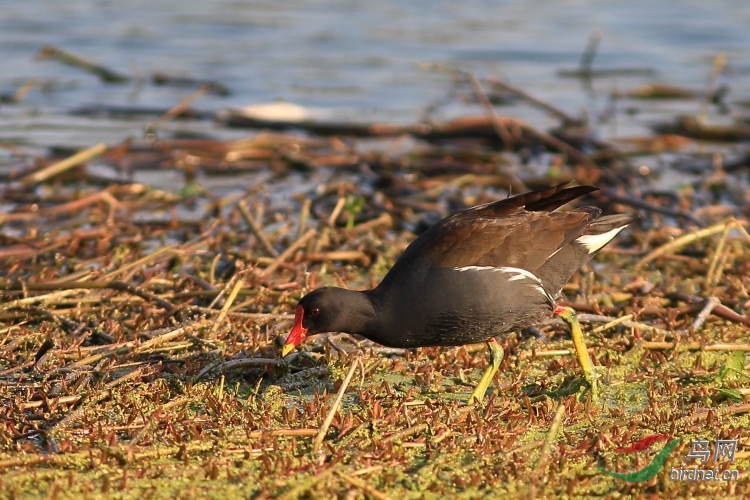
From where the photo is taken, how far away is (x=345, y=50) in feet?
43.2

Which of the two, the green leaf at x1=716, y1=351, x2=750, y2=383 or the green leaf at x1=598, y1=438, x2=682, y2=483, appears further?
the green leaf at x1=716, y1=351, x2=750, y2=383

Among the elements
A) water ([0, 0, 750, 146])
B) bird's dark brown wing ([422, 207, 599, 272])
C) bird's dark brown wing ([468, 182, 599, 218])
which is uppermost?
bird's dark brown wing ([468, 182, 599, 218])

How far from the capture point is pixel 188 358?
13.6 ft

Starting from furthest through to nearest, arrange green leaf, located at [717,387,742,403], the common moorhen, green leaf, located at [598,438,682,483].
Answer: the common moorhen, green leaf, located at [717,387,742,403], green leaf, located at [598,438,682,483]

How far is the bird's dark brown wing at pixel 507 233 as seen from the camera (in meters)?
4.04

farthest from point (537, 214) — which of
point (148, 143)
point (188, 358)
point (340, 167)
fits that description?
point (148, 143)

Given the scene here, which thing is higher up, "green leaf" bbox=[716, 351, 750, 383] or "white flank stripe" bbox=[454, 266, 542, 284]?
"white flank stripe" bbox=[454, 266, 542, 284]

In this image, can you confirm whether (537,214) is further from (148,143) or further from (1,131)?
(1,131)

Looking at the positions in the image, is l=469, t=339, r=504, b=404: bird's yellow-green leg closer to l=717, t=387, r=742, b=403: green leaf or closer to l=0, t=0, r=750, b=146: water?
l=717, t=387, r=742, b=403: green leaf

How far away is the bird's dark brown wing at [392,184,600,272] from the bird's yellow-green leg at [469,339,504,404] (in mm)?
359

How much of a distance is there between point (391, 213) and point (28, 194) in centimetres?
263

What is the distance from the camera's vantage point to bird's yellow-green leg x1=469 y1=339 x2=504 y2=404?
393 cm

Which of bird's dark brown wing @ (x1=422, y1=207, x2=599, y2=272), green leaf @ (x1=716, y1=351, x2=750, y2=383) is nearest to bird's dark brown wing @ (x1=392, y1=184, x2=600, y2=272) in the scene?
bird's dark brown wing @ (x1=422, y1=207, x2=599, y2=272)

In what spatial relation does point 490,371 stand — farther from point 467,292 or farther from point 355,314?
point 355,314
